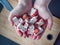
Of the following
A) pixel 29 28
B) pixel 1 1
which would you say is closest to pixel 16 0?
pixel 1 1

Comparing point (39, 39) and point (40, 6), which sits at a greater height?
point (40, 6)

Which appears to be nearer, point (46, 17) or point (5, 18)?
point (46, 17)

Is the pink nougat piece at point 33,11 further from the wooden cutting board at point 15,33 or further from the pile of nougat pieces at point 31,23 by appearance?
the wooden cutting board at point 15,33

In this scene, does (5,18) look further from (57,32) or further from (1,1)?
(57,32)

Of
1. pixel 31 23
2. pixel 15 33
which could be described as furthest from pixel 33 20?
pixel 15 33

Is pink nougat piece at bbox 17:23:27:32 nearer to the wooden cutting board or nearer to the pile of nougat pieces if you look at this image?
the pile of nougat pieces

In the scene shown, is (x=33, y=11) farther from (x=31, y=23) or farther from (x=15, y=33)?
(x=15, y=33)

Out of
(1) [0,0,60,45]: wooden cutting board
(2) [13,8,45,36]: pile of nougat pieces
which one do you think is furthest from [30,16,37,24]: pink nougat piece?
(1) [0,0,60,45]: wooden cutting board
